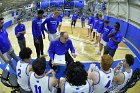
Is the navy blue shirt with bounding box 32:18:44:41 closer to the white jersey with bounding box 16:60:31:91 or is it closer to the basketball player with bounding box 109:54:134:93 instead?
the white jersey with bounding box 16:60:31:91

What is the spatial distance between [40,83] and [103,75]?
3.37 ft

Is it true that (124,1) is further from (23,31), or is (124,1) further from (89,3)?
(89,3)

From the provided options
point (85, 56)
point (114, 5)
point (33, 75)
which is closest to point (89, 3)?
point (114, 5)

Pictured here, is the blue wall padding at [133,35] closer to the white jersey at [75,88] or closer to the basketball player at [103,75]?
the basketball player at [103,75]

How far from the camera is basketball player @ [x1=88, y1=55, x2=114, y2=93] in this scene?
425 centimetres

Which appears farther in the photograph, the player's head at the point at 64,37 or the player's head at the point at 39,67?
the player's head at the point at 64,37

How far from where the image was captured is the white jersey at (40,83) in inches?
160

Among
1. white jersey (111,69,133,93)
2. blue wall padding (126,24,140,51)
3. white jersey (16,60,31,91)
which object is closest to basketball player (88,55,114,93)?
white jersey (111,69,133,93)

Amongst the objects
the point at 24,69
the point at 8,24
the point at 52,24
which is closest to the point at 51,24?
the point at 52,24

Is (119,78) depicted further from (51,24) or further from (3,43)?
(51,24)

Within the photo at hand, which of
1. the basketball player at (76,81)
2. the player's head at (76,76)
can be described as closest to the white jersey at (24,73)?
the basketball player at (76,81)

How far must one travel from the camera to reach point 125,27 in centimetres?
1549

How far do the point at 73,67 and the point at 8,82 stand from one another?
82.1 inches

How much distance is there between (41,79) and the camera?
13.3ft
